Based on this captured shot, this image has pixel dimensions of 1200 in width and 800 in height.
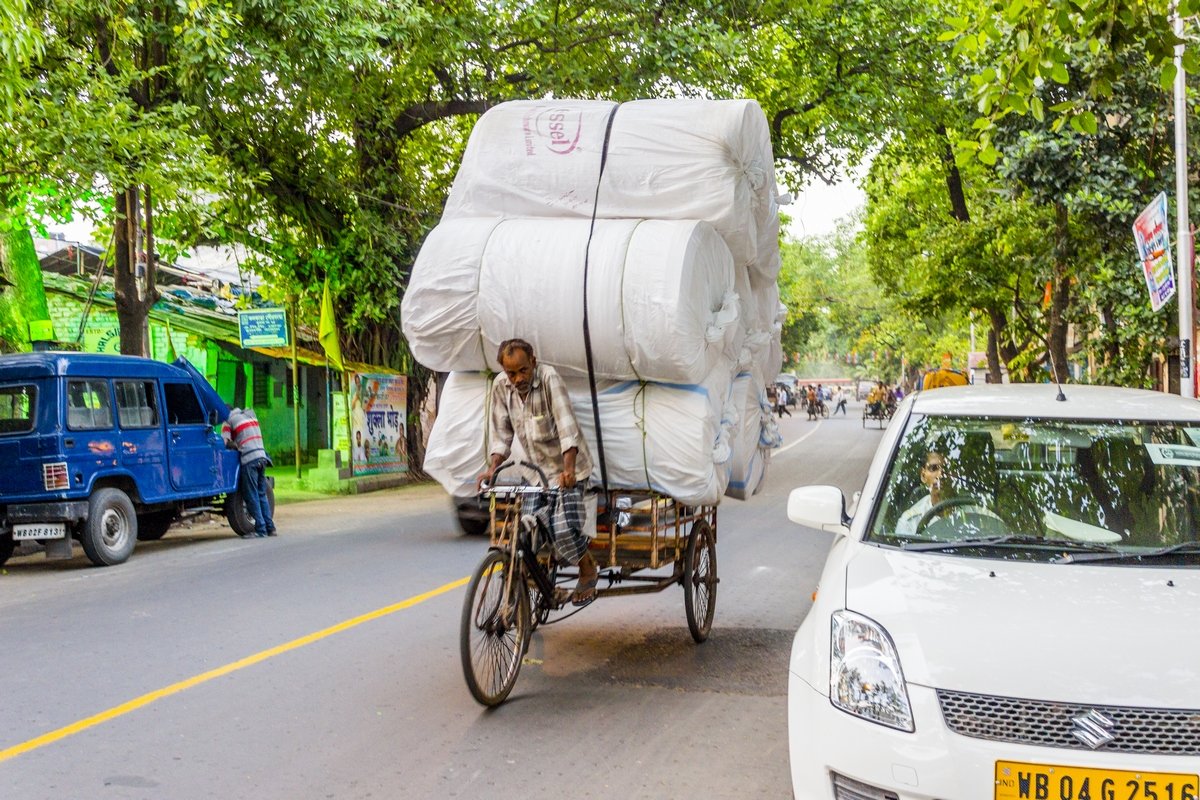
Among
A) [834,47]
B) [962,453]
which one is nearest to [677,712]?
[962,453]

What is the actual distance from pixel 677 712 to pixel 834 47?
16998mm

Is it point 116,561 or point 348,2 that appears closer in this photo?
point 116,561

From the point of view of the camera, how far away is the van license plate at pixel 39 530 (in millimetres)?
10867

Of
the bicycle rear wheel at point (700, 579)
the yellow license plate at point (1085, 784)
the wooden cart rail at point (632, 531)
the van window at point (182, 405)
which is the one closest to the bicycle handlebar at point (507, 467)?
the wooden cart rail at point (632, 531)

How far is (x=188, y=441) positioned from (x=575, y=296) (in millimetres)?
7894

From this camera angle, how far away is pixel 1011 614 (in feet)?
11.6

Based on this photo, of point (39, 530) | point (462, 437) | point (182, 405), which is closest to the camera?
point (462, 437)

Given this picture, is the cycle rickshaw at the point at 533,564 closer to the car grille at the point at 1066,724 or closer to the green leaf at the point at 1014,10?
the car grille at the point at 1066,724

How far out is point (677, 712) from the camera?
18.6 feet

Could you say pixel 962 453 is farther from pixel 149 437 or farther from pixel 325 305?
pixel 325 305

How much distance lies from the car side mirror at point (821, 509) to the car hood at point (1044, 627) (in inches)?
22.1

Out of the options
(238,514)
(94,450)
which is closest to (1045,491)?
(94,450)

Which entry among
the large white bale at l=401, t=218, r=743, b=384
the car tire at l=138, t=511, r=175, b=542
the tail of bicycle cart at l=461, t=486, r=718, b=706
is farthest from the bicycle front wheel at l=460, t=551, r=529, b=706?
the car tire at l=138, t=511, r=175, b=542

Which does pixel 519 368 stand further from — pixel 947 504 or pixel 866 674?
pixel 866 674
